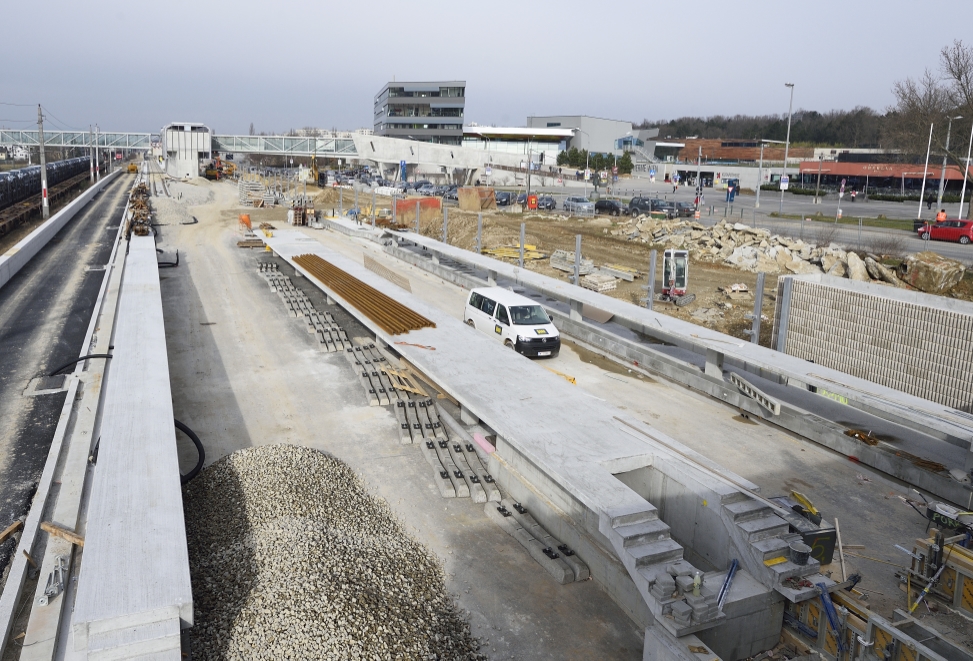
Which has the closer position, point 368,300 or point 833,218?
point 368,300

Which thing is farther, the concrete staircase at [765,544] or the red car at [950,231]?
the red car at [950,231]

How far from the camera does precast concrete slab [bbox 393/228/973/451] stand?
11.6 metres

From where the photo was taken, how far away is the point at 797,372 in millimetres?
13898

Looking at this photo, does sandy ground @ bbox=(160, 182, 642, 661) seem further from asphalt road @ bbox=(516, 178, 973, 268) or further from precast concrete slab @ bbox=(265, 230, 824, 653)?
asphalt road @ bbox=(516, 178, 973, 268)

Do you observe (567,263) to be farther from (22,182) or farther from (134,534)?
(22,182)

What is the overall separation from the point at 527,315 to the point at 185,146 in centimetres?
8845

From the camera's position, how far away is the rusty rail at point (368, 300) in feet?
59.7

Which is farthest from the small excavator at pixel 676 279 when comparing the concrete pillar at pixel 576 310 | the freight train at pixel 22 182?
the freight train at pixel 22 182

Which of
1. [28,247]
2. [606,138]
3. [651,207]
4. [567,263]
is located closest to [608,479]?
[567,263]

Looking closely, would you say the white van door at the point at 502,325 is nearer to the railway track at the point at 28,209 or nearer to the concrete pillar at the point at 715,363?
the concrete pillar at the point at 715,363

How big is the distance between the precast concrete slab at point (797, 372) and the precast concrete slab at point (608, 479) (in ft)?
11.4

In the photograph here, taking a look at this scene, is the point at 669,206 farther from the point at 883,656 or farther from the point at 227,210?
the point at 883,656

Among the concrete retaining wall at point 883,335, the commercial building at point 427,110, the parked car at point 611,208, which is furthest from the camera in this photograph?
the commercial building at point 427,110

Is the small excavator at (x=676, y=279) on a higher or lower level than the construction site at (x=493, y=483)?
higher
